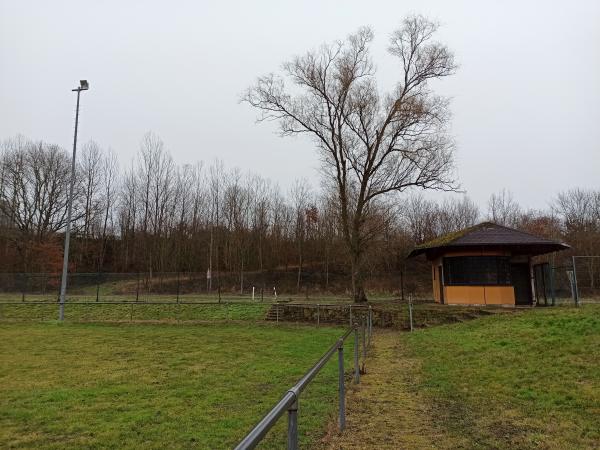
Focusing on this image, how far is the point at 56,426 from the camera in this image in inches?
244

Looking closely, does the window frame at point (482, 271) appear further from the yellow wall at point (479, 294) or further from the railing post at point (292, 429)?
the railing post at point (292, 429)

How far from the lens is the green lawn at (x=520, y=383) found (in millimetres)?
5234

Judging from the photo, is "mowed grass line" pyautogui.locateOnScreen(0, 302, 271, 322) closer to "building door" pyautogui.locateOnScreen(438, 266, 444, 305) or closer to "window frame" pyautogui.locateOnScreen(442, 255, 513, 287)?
"building door" pyautogui.locateOnScreen(438, 266, 444, 305)

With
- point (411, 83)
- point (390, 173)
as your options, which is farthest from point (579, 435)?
point (411, 83)

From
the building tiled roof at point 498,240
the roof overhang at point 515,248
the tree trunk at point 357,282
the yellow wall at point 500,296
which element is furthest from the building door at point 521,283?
the tree trunk at point 357,282

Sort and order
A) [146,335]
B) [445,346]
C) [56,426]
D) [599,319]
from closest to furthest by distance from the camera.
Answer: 1. [56,426]
2. [599,319]
3. [445,346]
4. [146,335]

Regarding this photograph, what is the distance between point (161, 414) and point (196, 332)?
1336 centimetres

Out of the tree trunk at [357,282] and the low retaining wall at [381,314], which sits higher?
the tree trunk at [357,282]

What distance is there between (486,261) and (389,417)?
17386 mm

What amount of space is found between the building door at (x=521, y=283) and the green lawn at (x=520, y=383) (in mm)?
10126

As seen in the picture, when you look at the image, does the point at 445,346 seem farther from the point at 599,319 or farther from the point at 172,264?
the point at 172,264

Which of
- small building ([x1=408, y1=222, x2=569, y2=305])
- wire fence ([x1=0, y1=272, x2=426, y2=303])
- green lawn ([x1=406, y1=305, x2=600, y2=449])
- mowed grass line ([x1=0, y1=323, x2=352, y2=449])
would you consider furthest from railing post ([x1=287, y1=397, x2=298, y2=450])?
wire fence ([x1=0, y1=272, x2=426, y2=303])

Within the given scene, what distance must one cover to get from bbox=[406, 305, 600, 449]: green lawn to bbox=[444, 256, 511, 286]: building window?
7.63 metres

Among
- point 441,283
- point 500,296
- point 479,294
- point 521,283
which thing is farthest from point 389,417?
point 521,283
